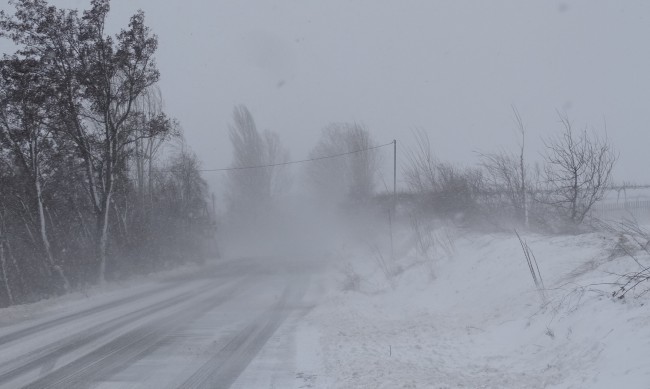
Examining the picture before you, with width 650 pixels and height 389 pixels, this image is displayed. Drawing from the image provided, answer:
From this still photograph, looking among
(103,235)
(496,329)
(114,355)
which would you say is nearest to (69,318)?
(114,355)

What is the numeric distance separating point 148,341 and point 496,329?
613cm

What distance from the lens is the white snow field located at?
6.57 meters

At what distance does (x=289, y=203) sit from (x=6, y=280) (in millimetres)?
50252

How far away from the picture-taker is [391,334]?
993cm

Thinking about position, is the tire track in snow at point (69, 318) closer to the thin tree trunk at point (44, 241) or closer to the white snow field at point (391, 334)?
the white snow field at point (391, 334)

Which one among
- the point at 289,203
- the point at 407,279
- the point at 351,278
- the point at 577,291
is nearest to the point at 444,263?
the point at 407,279

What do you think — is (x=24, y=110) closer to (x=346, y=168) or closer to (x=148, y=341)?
(x=148, y=341)

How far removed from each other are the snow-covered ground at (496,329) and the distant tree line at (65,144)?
1243cm

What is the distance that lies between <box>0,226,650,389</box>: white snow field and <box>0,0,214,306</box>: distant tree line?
6.48 m

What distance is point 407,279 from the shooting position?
17.2m

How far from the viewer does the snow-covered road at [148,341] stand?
25.0 feet

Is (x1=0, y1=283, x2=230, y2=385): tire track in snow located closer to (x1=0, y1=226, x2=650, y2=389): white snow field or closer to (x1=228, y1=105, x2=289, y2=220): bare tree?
(x1=0, y1=226, x2=650, y2=389): white snow field

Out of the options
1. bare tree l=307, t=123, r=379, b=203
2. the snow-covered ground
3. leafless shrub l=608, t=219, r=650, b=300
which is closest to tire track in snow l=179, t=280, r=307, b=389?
the snow-covered ground

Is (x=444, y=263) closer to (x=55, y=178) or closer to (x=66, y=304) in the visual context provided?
(x=66, y=304)
